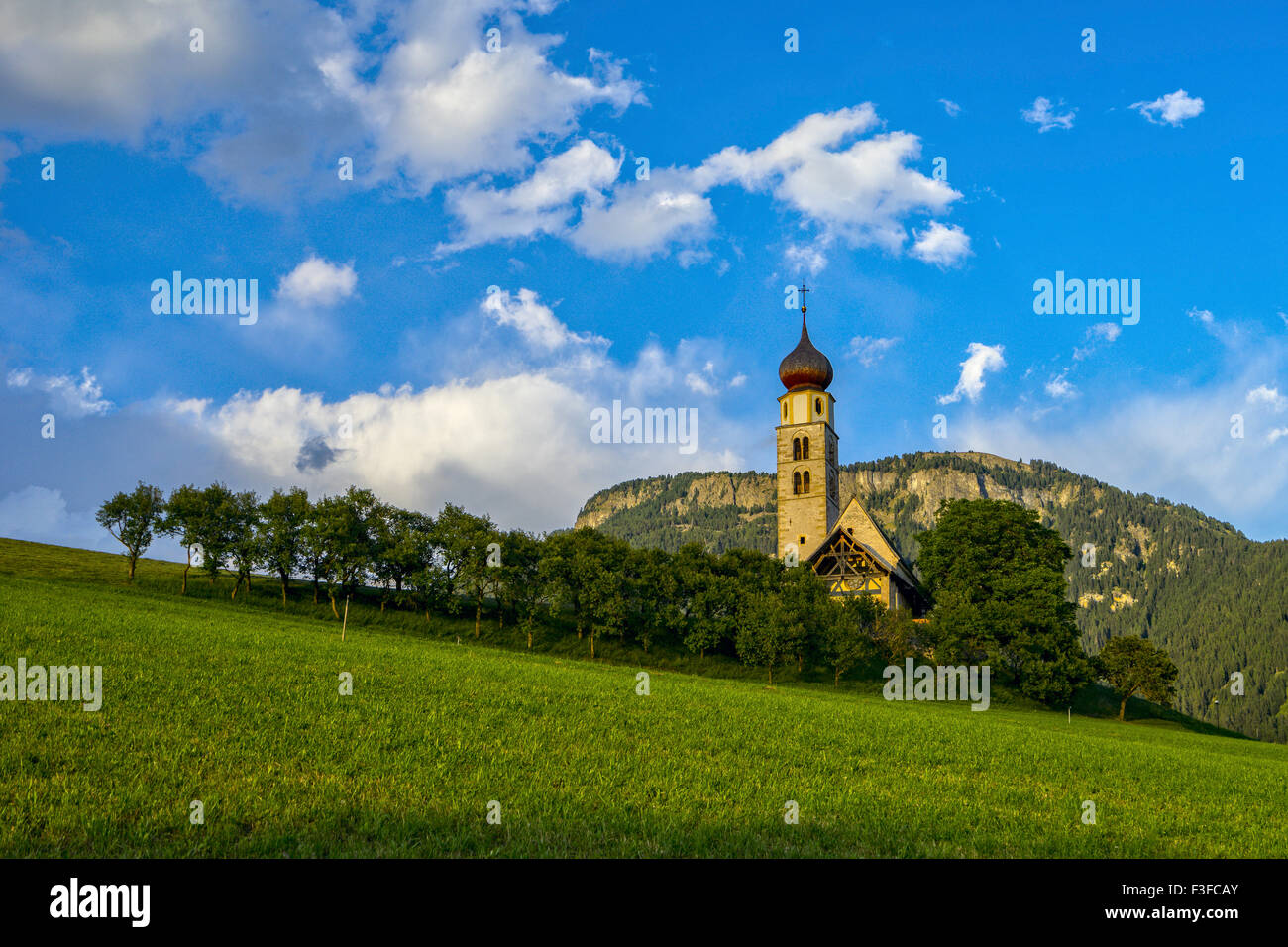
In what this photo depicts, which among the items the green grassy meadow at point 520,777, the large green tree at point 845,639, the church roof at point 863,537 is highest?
the church roof at point 863,537

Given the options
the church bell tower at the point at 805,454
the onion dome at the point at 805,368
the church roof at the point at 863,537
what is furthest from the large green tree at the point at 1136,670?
the onion dome at the point at 805,368

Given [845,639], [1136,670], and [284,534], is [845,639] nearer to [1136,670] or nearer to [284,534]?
[1136,670]

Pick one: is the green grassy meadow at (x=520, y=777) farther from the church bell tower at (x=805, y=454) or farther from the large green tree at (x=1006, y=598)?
the church bell tower at (x=805, y=454)

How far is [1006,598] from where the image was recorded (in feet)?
213

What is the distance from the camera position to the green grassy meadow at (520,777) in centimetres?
911

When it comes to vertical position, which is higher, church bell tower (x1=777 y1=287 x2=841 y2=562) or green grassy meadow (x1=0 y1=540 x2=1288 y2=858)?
church bell tower (x1=777 y1=287 x2=841 y2=562)

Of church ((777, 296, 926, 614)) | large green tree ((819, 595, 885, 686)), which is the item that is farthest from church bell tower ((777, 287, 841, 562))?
large green tree ((819, 595, 885, 686))

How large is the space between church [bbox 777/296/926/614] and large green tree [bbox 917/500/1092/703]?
12113 mm

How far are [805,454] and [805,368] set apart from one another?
12.2m

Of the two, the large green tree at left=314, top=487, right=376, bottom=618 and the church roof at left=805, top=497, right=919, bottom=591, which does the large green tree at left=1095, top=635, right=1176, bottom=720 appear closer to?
the church roof at left=805, top=497, right=919, bottom=591

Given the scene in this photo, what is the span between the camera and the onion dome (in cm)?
10038

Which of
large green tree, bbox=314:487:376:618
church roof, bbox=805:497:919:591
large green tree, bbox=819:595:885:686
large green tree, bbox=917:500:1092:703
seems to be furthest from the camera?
church roof, bbox=805:497:919:591

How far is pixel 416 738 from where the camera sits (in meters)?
14.5

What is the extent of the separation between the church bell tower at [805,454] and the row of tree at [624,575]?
16.4 metres
